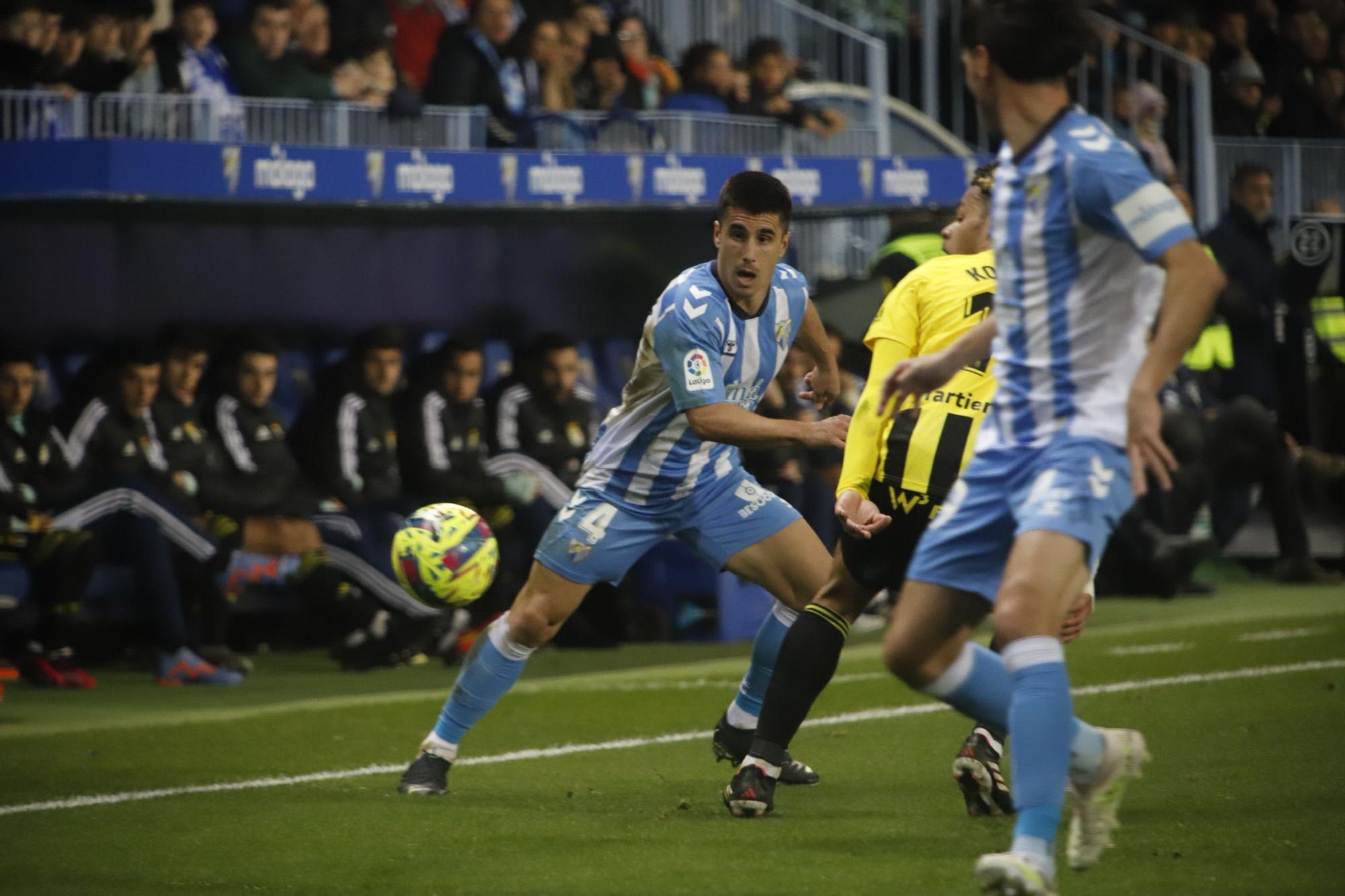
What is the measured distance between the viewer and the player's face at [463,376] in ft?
36.3

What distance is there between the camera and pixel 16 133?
32.4 feet

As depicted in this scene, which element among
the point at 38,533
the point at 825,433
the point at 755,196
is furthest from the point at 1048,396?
the point at 38,533

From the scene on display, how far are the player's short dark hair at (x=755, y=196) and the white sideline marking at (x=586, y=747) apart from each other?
2.22 meters

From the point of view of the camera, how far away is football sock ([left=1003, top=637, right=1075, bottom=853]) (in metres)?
4.36

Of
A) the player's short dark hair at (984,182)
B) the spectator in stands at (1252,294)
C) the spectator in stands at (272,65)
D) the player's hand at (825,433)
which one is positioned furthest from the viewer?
the spectator in stands at (1252,294)

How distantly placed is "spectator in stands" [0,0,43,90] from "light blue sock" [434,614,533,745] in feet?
16.1

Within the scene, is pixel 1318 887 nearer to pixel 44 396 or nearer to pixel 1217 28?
pixel 44 396

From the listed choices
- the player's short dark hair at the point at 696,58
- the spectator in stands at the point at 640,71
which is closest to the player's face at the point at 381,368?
the spectator in stands at the point at 640,71

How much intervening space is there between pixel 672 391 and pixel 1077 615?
4.88ft

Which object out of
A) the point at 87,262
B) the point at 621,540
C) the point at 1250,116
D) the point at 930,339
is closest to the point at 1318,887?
the point at 930,339

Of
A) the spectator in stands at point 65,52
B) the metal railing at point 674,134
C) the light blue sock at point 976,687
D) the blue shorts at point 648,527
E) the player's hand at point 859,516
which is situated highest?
the spectator in stands at point 65,52

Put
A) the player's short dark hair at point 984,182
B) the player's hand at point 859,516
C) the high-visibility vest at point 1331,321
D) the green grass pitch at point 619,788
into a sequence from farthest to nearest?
the high-visibility vest at point 1331,321, the player's short dark hair at point 984,182, the player's hand at point 859,516, the green grass pitch at point 619,788

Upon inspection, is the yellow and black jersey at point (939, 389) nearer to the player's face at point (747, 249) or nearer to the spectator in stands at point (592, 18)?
the player's face at point (747, 249)

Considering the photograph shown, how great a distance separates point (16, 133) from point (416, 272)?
3.03 metres
